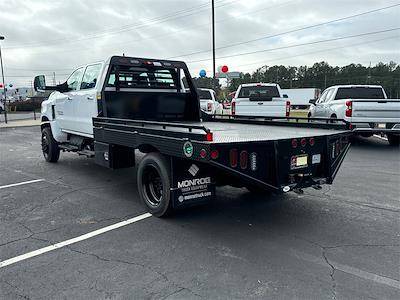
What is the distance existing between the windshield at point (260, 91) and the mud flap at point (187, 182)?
999cm

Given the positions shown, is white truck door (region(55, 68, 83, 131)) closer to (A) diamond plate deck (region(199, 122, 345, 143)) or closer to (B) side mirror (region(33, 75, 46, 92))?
(B) side mirror (region(33, 75, 46, 92))

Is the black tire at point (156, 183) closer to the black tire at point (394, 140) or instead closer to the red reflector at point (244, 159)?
the red reflector at point (244, 159)

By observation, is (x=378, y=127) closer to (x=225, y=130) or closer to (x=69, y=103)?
(x=225, y=130)

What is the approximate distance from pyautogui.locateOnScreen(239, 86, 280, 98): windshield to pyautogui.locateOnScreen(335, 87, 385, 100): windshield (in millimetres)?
2376

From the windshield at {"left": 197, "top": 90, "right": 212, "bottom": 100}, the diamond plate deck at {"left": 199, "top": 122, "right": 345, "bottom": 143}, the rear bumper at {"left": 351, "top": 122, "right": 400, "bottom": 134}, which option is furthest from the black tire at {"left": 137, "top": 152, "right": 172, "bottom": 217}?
the windshield at {"left": 197, "top": 90, "right": 212, "bottom": 100}

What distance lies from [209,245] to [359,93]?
10765 mm

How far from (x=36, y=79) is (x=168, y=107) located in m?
3.14

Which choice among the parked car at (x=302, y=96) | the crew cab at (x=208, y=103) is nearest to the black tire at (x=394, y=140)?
the crew cab at (x=208, y=103)

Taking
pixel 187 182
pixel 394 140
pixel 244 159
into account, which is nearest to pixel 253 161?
pixel 244 159

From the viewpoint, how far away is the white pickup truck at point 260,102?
13.4m

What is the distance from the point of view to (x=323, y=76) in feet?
317

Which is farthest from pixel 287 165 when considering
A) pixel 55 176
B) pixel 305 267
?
pixel 55 176

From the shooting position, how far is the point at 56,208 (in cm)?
562

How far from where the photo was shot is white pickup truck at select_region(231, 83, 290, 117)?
13.4 metres
